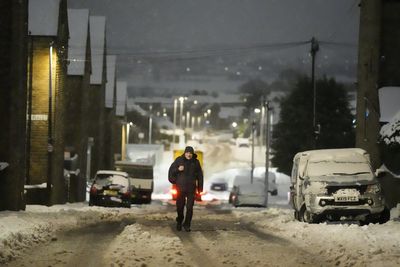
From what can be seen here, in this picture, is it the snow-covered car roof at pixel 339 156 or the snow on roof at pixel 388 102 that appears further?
the snow on roof at pixel 388 102

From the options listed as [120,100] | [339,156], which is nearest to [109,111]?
[120,100]

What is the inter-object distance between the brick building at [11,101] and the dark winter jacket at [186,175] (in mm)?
6778

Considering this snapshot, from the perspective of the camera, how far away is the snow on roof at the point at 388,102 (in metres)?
27.5

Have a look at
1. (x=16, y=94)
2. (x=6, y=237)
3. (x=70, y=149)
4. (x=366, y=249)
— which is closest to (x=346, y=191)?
(x=366, y=249)

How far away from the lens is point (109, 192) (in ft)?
103

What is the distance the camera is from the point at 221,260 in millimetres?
10031

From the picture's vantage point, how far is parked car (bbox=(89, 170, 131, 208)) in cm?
3114

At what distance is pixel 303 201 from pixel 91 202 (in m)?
15.8

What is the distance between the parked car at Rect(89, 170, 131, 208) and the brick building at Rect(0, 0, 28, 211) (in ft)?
35.1

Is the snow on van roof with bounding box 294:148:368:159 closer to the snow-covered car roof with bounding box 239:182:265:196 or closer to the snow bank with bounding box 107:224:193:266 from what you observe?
the snow bank with bounding box 107:224:193:266

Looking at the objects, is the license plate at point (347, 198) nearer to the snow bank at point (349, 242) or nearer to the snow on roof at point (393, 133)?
the snow bank at point (349, 242)

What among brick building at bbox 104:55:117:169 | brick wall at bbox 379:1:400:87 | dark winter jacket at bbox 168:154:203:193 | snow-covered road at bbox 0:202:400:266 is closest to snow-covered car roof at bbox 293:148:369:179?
snow-covered road at bbox 0:202:400:266

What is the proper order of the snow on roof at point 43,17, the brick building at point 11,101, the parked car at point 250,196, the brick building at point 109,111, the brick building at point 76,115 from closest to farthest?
the brick building at point 11,101 → the snow on roof at point 43,17 → the parked car at point 250,196 → the brick building at point 76,115 → the brick building at point 109,111

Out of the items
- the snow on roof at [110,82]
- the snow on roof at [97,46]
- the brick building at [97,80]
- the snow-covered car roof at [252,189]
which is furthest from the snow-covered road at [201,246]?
the snow on roof at [110,82]
